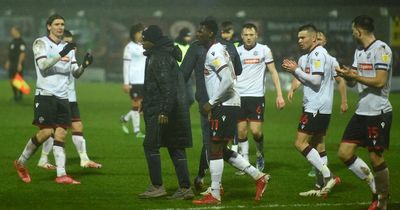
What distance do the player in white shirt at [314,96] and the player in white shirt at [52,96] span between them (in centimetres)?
354

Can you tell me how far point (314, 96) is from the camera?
12.5 meters

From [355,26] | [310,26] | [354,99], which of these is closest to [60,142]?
[310,26]

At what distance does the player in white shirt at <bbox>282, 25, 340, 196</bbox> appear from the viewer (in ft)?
40.0

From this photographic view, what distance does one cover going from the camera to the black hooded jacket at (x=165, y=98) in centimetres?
1151

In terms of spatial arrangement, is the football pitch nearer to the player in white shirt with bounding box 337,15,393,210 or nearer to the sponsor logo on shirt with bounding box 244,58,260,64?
the player in white shirt with bounding box 337,15,393,210

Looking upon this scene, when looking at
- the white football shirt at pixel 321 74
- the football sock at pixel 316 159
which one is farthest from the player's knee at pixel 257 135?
the football sock at pixel 316 159

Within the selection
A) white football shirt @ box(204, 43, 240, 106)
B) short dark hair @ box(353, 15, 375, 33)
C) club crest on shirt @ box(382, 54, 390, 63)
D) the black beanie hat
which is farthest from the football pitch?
short dark hair @ box(353, 15, 375, 33)

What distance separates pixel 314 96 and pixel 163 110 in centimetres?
241

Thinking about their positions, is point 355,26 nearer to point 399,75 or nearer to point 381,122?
point 381,122

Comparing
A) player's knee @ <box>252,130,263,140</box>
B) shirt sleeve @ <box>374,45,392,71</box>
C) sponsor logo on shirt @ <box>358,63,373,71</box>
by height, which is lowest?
player's knee @ <box>252,130,263,140</box>

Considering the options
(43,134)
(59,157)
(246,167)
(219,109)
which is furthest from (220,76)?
(59,157)

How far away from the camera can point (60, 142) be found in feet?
44.2

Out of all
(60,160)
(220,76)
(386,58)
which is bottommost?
(60,160)

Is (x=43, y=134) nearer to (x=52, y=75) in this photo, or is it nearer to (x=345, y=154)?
(x=52, y=75)
